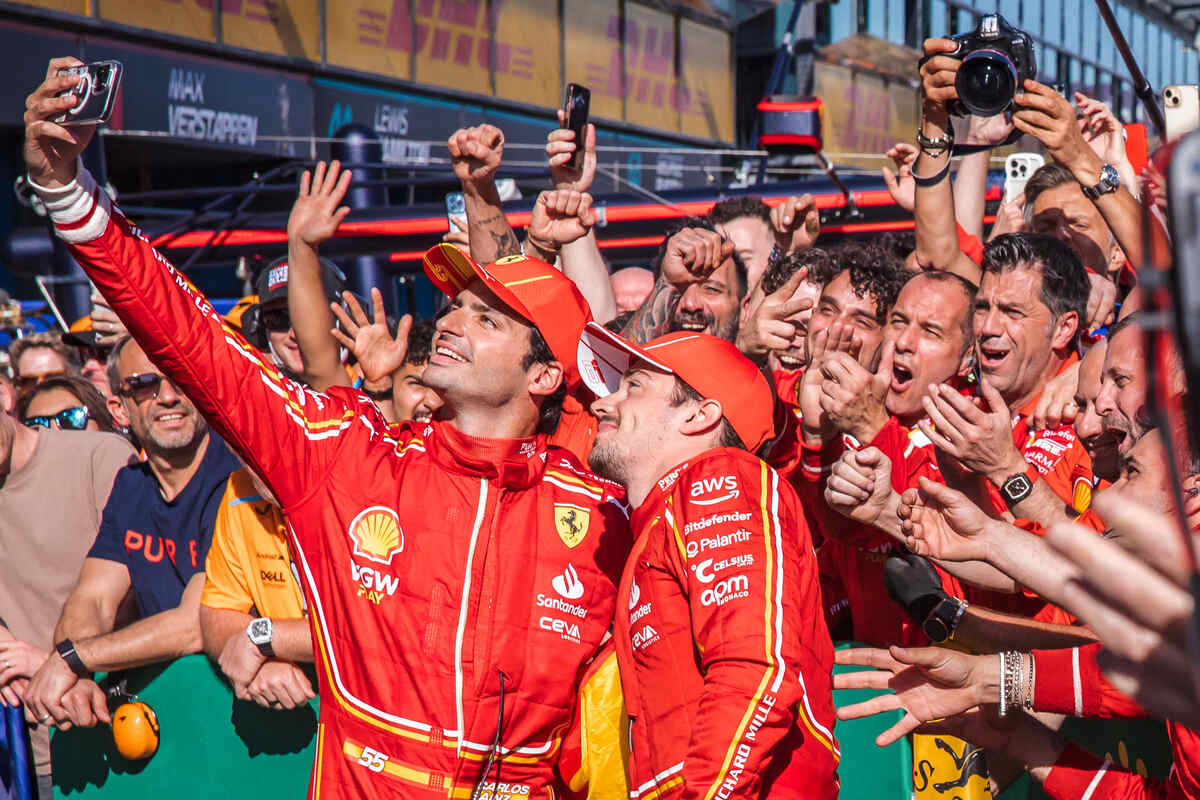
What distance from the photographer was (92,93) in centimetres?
280

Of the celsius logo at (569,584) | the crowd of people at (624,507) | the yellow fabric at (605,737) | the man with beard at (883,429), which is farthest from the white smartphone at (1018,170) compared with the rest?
the yellow fabric at (605,737)

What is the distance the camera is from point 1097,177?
3820 mm

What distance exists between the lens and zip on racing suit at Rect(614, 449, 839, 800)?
2.50 m

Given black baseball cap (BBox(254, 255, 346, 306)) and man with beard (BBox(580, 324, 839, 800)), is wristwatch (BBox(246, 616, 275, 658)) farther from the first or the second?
black baseball cap (BBox(254, 255, 346, 306))

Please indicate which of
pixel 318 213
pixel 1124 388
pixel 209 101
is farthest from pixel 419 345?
pixel 209 101

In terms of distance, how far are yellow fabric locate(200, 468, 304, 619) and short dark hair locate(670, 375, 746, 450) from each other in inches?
60.3

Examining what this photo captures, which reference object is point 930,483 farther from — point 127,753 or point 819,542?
point 127,753

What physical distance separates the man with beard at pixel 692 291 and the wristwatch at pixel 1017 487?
4.79ft

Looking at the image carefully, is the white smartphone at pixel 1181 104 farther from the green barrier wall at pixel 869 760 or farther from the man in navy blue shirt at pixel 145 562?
the man in navy blue shirt at pixel 145 562

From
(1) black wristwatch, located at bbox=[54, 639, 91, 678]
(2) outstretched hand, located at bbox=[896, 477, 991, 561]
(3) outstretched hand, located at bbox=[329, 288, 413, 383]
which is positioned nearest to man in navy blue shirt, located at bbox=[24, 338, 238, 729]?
(1) black wristwatch, located at bbox=[54, 639, 91, 678]

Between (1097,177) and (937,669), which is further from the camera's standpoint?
(1097,177)

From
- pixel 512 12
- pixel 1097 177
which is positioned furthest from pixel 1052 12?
pixel 1097 177

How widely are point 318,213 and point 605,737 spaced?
6.40 ft

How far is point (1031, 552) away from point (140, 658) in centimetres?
289
